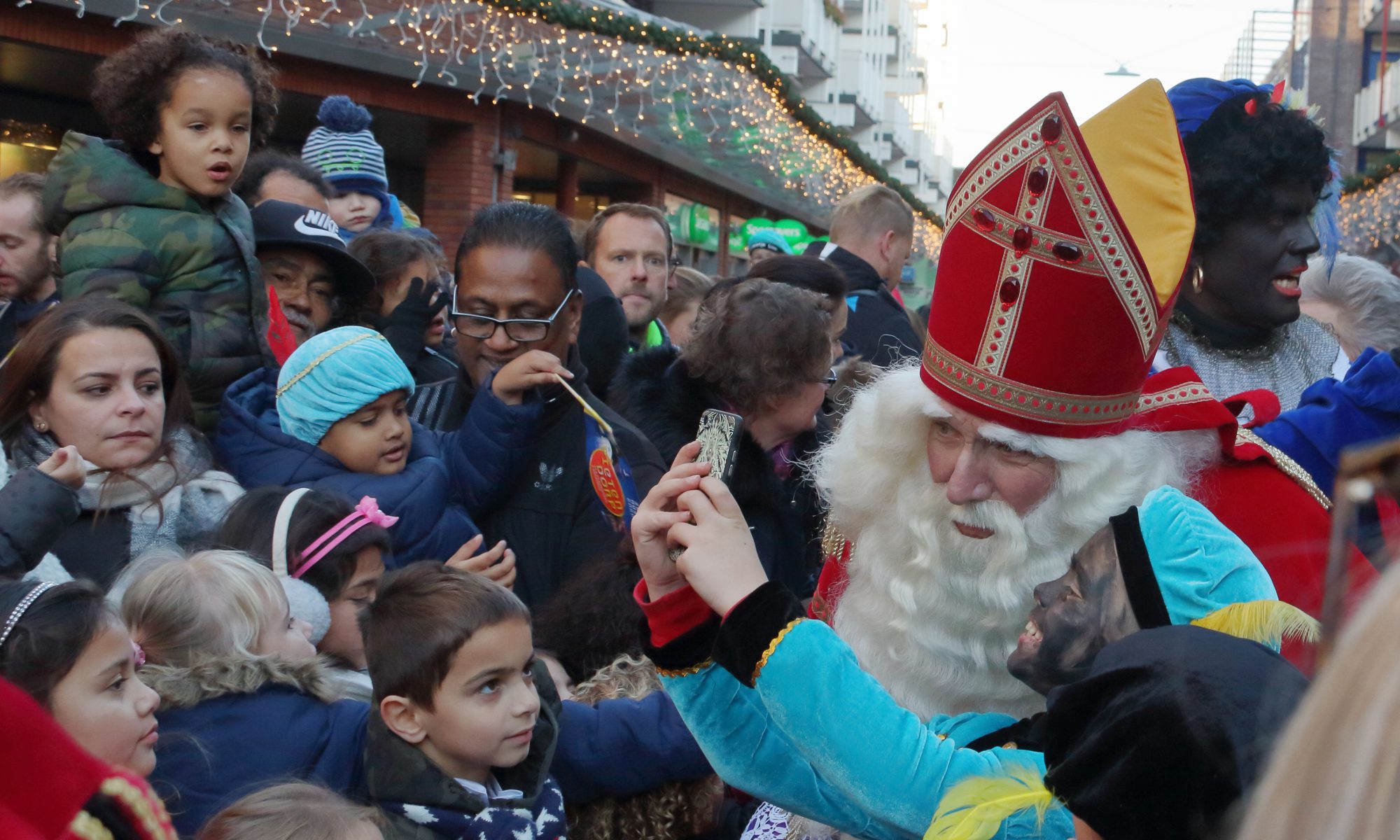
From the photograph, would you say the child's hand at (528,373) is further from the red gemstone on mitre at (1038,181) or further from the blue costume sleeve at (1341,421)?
the blue costume sleeve at (1341,421)

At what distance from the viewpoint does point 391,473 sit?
10.9ft

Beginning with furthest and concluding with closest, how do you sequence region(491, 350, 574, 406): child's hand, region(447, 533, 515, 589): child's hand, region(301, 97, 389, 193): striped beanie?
region(301, 97, 389, 193): striped beanie < region(491, 350, 574, 406): child's hand < region(447, 533, 515, 589): child's hand

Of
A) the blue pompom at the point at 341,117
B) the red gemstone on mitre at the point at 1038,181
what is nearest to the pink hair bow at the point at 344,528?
the red gemstone on mitre at the point at 1038,181

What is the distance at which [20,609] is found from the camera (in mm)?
1880

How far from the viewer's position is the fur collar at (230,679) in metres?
2.28

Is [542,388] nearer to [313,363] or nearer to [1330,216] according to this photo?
[313,363]

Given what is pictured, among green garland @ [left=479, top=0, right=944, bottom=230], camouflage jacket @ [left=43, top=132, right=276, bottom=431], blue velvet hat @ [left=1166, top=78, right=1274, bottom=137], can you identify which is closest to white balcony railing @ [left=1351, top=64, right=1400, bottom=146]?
green garland @ [left=479, top=0, right=944, bottom=230]

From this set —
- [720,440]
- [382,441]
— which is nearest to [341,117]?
[382,441]

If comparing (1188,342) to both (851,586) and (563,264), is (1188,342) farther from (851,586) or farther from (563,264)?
(563,264)

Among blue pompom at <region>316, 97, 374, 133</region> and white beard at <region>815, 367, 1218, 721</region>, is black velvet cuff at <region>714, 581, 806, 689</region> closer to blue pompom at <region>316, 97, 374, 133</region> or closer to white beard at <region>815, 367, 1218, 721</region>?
white beard at <region>815, 367, 1218, 721</region>

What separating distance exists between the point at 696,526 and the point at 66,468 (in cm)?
146

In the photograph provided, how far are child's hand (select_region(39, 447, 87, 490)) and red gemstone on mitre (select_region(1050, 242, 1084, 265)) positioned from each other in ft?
6.23

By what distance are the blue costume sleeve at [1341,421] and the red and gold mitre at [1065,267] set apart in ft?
1.99

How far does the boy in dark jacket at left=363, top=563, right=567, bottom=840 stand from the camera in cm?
225
